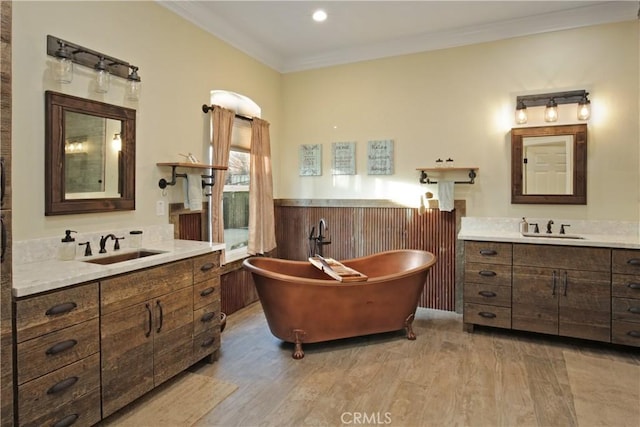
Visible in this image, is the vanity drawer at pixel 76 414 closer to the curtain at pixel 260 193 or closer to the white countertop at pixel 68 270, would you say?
the white countertop at pixel 68 270

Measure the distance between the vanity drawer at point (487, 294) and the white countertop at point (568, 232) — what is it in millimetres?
433

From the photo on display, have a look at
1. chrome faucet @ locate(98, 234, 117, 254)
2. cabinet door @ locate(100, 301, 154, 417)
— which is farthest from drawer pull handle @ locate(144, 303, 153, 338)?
chrome faucet @ locate(98, 234, 117, 254)

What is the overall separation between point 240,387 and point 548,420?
6.21 feet

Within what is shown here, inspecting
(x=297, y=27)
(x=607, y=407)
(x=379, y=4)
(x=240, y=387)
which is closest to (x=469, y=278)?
(x=607, y=407)

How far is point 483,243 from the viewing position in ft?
11.2

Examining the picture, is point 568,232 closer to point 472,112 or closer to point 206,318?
point 472,112

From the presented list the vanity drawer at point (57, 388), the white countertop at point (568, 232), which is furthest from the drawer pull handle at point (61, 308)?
the white countertop at point (568, 232)

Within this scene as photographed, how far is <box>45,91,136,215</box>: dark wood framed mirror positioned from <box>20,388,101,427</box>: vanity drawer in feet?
3.69

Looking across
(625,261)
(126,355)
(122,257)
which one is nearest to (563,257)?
(625,261)

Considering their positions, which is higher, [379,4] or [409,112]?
[379,4]

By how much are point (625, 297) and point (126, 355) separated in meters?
3.65

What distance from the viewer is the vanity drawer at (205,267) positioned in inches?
105

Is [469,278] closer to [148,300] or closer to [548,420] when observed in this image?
[548,420]

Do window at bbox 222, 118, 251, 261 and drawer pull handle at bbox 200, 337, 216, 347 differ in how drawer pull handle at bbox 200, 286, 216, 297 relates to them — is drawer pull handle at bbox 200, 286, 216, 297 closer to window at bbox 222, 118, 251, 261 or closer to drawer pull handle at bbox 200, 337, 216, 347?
drawer pull handle at bbox 200, 337, 216, 347
